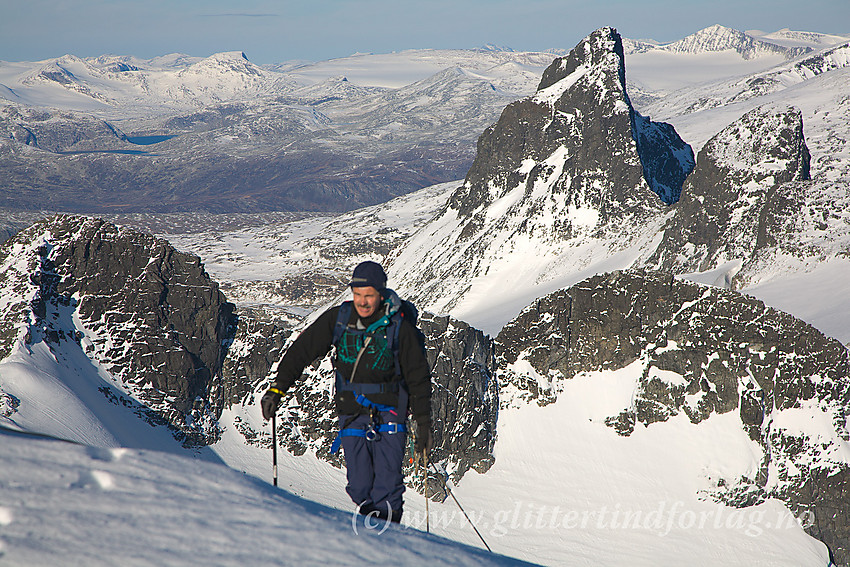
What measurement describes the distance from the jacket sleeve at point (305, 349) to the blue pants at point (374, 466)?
139cm

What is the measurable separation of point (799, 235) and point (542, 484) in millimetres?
40520

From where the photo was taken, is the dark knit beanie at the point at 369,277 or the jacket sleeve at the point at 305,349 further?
the jacket sleeve at the point at 305,349

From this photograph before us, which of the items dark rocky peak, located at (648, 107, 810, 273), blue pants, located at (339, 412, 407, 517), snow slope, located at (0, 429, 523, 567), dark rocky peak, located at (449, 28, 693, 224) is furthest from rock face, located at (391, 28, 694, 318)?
snow slope, located at (0, 429, 523, 567)

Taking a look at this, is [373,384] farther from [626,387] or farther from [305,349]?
[626,387]

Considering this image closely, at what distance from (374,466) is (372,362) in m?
1.93

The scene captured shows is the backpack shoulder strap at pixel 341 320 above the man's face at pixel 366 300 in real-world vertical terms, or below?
below

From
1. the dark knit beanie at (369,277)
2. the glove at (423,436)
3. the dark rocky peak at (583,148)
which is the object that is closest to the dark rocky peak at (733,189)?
the dark rocky peak at (583,148)

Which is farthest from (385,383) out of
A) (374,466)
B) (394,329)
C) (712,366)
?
(712,366)

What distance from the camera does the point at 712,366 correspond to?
188ft

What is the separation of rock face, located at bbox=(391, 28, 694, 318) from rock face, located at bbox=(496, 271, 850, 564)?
1597 inches

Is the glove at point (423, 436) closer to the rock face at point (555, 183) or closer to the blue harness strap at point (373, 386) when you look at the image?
the blue harness strap at point (373, 386)

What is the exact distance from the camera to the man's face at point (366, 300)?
10.6m

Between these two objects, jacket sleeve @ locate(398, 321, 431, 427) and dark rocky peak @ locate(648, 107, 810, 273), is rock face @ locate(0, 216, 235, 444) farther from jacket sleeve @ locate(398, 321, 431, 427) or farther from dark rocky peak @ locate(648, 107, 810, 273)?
jacket sleeve @ locate(398, 321, 431, 427)

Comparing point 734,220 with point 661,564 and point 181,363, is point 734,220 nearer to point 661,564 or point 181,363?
point 661,564
